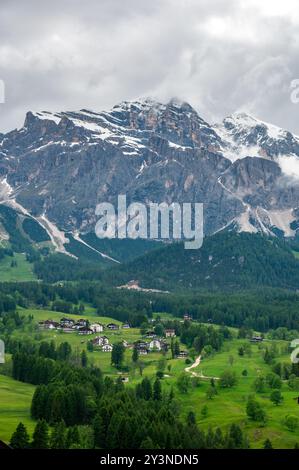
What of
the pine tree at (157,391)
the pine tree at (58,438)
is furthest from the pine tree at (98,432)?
the pine tree at (157,391)

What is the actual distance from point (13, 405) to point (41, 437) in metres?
30.1

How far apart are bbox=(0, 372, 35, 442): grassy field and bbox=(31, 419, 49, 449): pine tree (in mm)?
4044

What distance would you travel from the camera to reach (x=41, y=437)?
10162cm

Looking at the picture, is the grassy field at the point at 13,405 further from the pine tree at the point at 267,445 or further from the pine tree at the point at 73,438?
the pine tree at the point at 267,445

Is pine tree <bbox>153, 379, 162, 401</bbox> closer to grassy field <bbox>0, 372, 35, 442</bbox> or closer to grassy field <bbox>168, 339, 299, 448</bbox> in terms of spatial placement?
grassy field <bbox>168, 339, 299, 448</bbox>

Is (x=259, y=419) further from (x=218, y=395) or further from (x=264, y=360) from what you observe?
(x=264, y=360)

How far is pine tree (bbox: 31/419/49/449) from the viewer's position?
9998 cm

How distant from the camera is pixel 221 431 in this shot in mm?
123000

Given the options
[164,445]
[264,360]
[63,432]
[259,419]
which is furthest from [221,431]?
[264,360]

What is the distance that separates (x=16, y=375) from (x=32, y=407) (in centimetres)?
3780

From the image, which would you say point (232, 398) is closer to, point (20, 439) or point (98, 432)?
point (98, 432)

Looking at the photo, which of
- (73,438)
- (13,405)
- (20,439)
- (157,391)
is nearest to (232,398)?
(157,391)

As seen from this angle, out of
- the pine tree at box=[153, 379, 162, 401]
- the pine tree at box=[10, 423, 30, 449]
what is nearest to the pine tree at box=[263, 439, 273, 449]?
the pine tree at box=[153, 379, 162, 401]
